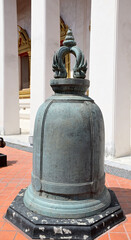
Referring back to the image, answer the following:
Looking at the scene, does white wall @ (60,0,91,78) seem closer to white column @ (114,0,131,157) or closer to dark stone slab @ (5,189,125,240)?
white column @ (114,0,131,157)

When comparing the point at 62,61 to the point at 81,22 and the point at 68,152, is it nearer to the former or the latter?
the point at 68,152

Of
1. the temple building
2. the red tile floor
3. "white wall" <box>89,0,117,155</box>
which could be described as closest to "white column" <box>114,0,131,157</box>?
the temple building

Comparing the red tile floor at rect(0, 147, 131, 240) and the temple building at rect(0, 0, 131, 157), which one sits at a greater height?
the temple building at rect(0, 0, 131, 157)

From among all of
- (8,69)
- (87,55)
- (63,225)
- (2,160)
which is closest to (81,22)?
(87,55)

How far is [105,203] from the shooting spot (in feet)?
7.79

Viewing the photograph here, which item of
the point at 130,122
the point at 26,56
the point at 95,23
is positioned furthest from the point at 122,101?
the point at 26,56

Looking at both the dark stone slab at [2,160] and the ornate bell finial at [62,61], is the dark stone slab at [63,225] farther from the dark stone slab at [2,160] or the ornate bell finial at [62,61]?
the dark stone slab at [2,160]

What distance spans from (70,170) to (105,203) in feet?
2.04

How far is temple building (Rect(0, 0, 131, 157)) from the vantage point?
15.0 ft

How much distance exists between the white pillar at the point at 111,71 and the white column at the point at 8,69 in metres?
4.44

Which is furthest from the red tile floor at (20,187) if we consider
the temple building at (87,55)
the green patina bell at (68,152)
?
the temple building at (87,55)

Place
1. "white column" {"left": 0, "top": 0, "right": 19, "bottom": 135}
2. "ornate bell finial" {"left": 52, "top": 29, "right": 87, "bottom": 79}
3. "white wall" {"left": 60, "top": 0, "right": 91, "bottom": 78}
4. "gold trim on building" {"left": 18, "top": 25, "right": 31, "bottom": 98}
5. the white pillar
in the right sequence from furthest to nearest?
"gold trim on building" {"left": 18, "top": 25, "right": 31, "bottom": 98} → "white wall" {"left": 60, "top": 0, "right": 91, "bottom": 78} → "white column" {"left": 0, "top": 0, "right": 19, "bottom": 135} → the white pillar → "ornate bell finial" {"left": 52, "top": 29, "right": 87, "bottom": 79}

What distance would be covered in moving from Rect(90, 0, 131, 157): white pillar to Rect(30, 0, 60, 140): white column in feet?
5.92

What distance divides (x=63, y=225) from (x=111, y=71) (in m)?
3.46
